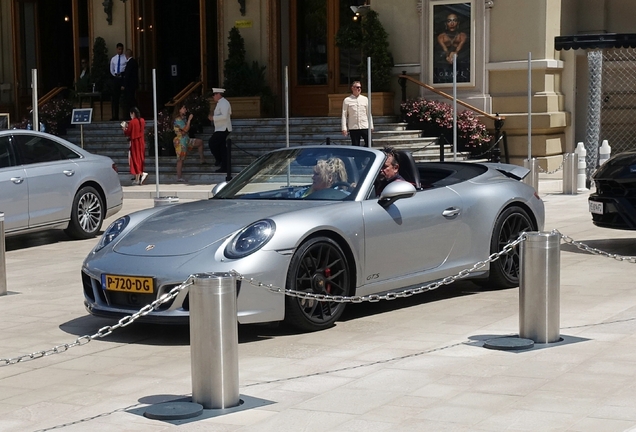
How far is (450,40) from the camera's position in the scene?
2444 cm

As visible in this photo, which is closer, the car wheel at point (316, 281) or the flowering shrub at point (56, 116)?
the car wheel at point (316, 281)

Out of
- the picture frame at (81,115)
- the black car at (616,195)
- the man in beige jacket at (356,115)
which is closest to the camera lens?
the black car at (616,195)

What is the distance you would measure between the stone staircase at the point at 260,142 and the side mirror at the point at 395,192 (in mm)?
13657

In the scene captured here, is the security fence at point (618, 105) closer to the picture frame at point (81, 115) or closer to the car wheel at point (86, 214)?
the picture frame at point (81, 115)

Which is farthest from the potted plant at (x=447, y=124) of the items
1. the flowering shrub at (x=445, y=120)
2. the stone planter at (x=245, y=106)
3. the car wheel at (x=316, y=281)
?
the car wheel at (x=316, y=281)

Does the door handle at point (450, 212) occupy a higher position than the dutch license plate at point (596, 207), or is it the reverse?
the door handle at point (450, 212)

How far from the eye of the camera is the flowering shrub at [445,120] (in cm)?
2320

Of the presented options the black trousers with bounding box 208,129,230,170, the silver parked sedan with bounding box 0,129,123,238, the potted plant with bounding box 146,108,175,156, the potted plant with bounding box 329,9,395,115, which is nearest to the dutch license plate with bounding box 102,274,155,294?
the silver parked sedan with bounding box 0,129,123,238

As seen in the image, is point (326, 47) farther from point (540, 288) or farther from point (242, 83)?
point (540, 288)

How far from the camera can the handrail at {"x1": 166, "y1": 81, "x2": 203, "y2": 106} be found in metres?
26.1

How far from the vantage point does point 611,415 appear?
18.5 ft

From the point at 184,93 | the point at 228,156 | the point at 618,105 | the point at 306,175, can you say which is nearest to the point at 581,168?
the point at 618,105

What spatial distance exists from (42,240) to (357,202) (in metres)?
7.20

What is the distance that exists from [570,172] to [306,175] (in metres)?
11.3
